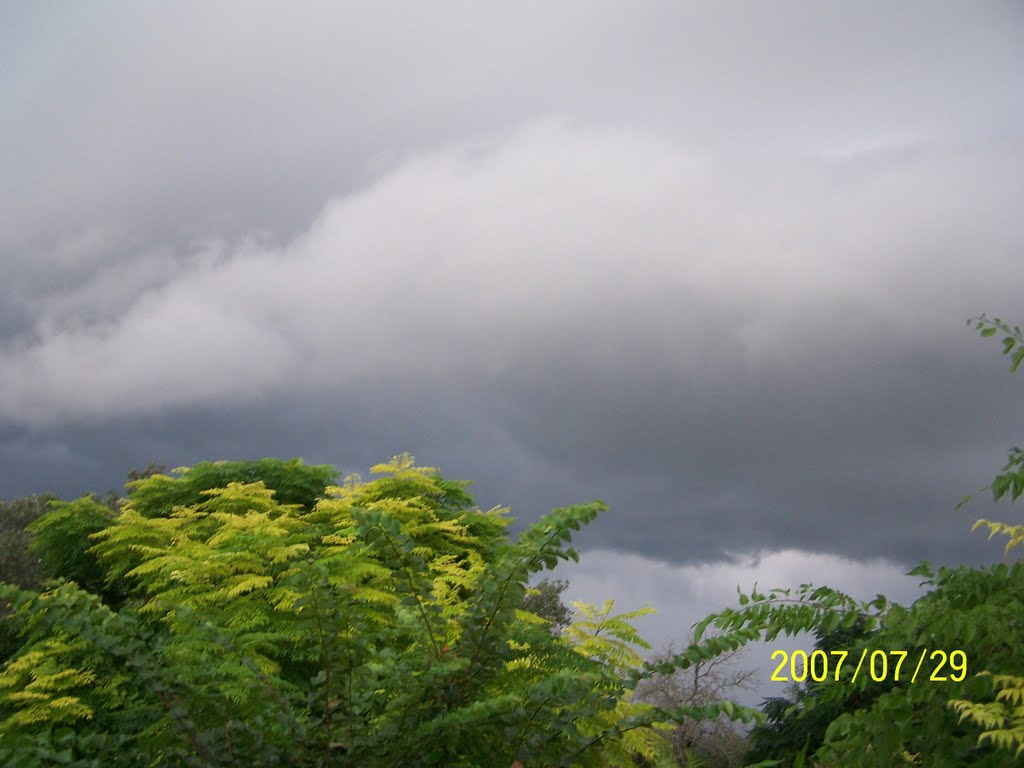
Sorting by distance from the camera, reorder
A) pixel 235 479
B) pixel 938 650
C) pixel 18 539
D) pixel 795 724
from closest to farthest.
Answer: pixel 938 650, pixel 235 479, pixel 795 724, pixel 18 539

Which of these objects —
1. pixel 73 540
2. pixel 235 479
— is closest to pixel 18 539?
pixel 73 540

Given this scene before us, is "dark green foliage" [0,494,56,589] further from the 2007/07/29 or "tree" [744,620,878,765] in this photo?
the 2007/07/29

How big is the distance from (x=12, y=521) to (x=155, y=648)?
4153 cm

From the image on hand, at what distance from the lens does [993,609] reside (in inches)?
137

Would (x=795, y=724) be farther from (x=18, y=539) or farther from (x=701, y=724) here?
(x=18, y=539)

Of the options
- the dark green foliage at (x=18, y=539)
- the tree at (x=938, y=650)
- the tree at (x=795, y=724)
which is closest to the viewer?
the tree at (x=938, y=650)

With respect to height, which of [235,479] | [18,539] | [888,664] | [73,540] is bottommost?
[888,664]

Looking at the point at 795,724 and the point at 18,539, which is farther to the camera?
the point at 18,539

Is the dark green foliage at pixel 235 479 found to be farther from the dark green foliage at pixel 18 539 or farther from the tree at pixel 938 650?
the dark green foliage at pixel 18 539

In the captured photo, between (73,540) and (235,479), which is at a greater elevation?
(235,479)

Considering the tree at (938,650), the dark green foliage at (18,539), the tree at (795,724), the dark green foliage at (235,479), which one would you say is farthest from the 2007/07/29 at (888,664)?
the dark green foliage at (18,539)

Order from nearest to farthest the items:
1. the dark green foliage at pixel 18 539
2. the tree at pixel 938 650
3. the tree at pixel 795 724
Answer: the tree at pixel 938 650 < the tree at pixel 795 724 < the dark green foliage at pixel 18 539

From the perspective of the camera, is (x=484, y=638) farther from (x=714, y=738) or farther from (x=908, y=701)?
(x=714, y=738)

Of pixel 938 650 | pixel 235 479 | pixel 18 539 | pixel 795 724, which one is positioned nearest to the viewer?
pixel 938 650
